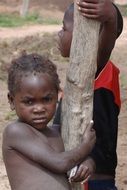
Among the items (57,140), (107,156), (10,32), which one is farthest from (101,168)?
(10,32)

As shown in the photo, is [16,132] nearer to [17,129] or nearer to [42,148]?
[17,129]

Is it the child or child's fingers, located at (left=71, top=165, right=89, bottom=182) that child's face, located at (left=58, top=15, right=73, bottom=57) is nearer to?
the child

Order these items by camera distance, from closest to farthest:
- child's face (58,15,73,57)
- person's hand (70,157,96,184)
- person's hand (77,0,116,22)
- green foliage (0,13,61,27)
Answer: person's hand (77,0,116,22) → person's hand (70,157,96,184) → child's face (58,15,73,57) → green foliage (0,13,61,27)

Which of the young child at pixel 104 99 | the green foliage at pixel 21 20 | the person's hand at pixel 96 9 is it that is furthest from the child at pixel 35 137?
the green foliage at pixel 21 20

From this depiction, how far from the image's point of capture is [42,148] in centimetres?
222

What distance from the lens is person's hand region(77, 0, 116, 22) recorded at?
217 centimetres

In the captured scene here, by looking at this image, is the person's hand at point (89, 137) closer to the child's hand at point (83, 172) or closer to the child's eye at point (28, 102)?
the child's hand at point (83, 172)

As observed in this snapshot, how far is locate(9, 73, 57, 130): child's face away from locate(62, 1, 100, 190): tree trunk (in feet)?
0.24

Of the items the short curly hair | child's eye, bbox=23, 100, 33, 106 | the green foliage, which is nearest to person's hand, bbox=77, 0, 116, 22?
the short curly hair

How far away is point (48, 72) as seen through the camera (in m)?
2.26

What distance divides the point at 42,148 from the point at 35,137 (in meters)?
0.06

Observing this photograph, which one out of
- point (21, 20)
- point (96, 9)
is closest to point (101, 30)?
point (96, 9)

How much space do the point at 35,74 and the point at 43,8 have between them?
48.5 ft

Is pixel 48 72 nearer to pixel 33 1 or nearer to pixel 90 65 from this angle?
pixel 90 65
